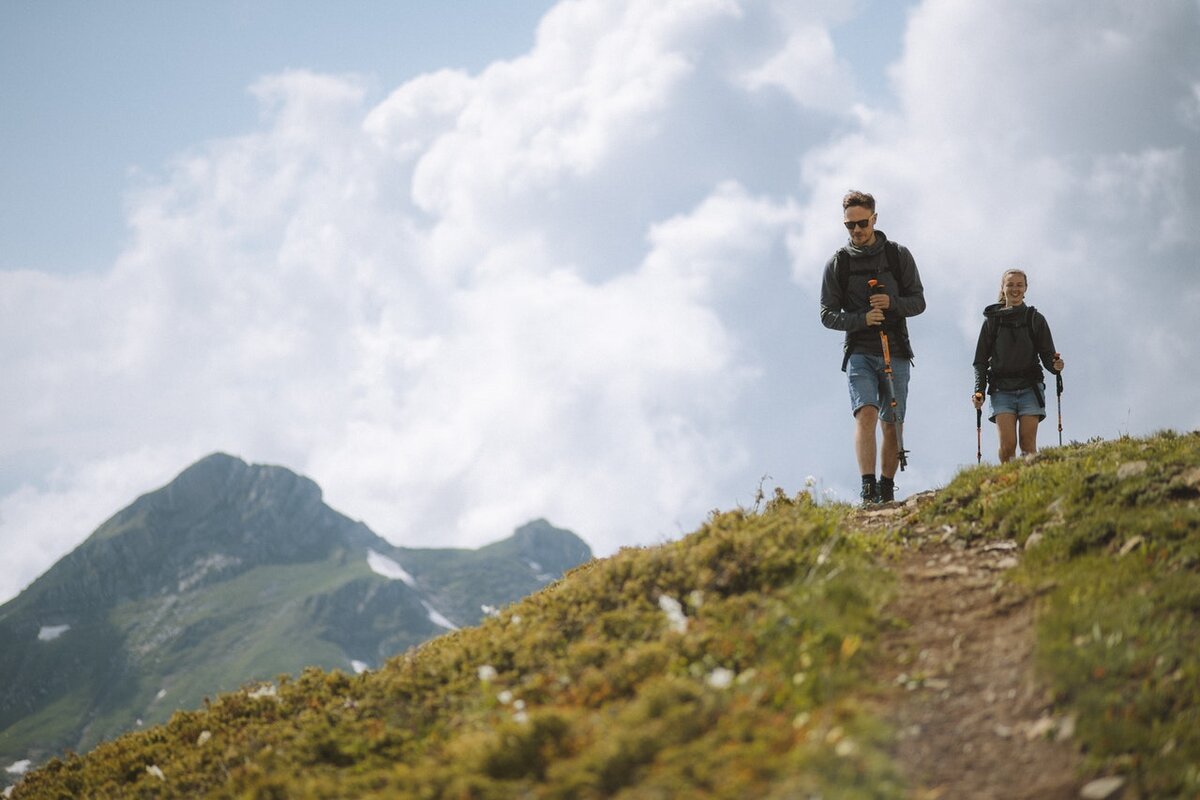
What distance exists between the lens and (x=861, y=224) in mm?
11734

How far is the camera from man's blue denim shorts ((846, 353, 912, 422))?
11.8 meters

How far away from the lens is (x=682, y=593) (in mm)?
7184

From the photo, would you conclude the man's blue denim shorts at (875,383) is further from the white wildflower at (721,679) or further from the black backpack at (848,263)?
the white wildflower at (721,679)

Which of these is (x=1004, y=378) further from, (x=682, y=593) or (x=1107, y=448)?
(x=682, y=593)

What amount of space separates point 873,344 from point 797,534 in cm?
504

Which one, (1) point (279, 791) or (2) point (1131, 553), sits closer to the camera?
(1) point (279, 791)

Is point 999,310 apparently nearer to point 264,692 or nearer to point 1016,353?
point 1016,353

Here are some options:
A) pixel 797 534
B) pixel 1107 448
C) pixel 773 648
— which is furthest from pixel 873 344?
pixel 773 648

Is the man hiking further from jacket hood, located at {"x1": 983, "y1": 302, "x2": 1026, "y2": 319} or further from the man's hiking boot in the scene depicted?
jacket hood, located at {"x1": 983, "y1": 302, "x2": 1026, "y2": 319}

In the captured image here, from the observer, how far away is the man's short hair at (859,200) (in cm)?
1173

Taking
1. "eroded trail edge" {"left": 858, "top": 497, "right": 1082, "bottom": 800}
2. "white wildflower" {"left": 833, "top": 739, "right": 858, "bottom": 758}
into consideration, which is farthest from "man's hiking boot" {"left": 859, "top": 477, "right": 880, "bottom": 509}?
"white wildflower" {"left": 833, "top": 739, "right": 858, "bottom": 758}

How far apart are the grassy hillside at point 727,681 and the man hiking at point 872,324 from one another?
2275 millimetres

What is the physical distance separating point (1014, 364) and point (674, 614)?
31.3 feet

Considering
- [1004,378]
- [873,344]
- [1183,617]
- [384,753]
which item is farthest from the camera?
[1004,378]
